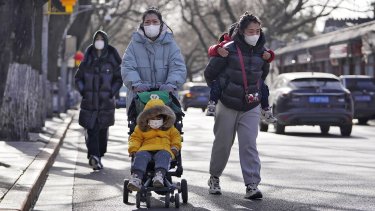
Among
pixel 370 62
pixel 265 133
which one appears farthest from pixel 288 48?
pixel 265 133

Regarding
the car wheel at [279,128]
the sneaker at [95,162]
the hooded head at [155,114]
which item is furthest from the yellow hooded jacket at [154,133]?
the car wheel at [279,128]

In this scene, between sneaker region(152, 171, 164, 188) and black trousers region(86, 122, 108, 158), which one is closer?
sneaker region(152, 171, 164, 188)

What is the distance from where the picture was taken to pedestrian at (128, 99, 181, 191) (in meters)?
8.55

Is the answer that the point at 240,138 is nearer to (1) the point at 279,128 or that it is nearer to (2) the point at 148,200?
(2) the point at 148,200

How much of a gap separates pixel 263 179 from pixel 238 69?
7.69 feet

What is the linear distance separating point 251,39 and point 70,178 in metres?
3.46

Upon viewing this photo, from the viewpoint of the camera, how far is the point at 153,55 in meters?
9.45

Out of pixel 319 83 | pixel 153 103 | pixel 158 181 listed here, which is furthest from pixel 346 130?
pixel 158 181

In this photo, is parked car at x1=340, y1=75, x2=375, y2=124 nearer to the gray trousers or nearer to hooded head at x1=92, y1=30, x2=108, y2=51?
hooded head at x1=92, y1=30, x2=108, y2=51

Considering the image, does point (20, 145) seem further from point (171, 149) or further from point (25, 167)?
point (171, 149)

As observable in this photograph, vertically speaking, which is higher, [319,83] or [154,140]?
[319,83]

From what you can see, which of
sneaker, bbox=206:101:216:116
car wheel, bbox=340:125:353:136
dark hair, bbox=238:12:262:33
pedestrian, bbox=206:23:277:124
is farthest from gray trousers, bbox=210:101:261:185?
car wheel, bbox=340:125:353:136

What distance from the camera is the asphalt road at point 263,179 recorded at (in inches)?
356

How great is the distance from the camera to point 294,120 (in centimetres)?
2169
